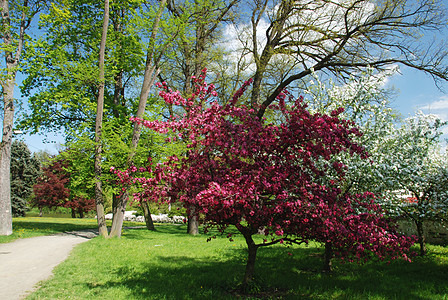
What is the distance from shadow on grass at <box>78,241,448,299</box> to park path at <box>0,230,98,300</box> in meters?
1.33

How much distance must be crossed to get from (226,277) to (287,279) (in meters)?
1.39

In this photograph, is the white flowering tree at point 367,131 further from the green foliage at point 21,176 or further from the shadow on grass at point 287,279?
the green foliage at point 21,176

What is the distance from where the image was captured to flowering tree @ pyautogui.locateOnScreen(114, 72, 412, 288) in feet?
15.2

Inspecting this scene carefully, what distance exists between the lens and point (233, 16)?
17.5 meters

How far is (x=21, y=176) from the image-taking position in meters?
36.8

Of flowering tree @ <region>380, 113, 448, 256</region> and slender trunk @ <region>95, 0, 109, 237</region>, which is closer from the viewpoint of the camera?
flowering tree @ <region>380, 113, 448, 256</region>

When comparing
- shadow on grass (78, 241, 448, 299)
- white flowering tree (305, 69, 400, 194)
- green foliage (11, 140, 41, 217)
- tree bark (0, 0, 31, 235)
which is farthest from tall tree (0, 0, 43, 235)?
green foliage (11, 140, 41, 217)

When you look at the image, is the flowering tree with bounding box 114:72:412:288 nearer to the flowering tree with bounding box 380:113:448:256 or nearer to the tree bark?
the flowering tree with bounding box 380:113:448:256

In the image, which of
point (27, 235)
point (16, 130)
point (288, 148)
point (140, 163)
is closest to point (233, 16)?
point (140, 163)

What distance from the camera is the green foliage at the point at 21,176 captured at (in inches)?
1388

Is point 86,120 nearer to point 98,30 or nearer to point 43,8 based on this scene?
point 98,30

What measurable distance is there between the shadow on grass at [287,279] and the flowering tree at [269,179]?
3.16ft

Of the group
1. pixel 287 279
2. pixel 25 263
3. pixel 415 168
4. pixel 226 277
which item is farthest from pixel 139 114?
pixel 415 168

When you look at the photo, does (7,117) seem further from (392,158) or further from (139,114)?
(392,158)
